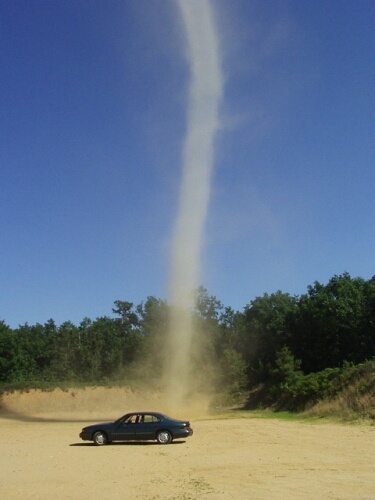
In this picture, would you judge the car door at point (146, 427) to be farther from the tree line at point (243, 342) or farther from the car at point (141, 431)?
the tree line at point (243, 342)

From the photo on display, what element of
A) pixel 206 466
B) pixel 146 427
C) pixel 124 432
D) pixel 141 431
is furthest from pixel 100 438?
pixel 206 466

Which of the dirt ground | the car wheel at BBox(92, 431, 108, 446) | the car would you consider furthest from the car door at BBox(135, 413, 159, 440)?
the car wheel at BBox(92, 431, 108, 446)

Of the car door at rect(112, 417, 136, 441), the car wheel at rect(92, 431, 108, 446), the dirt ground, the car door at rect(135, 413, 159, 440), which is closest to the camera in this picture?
the dirt ground

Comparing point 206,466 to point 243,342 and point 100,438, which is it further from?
point 243,342

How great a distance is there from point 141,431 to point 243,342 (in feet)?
169

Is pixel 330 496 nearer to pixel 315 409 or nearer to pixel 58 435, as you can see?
pixel 58 435

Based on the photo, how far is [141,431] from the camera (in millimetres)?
23828

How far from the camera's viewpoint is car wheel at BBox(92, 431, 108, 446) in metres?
24.2

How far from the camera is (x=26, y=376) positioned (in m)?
83.1

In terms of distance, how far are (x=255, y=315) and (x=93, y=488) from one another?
6783 cm

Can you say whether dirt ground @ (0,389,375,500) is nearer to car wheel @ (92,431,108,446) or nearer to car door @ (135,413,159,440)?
car door @ (135,413,159,440)

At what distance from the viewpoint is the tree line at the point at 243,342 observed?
2264 inches

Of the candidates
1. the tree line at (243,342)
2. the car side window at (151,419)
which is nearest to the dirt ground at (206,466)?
the car side window at (151,419)

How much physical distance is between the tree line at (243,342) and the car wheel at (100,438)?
22.8 meters
